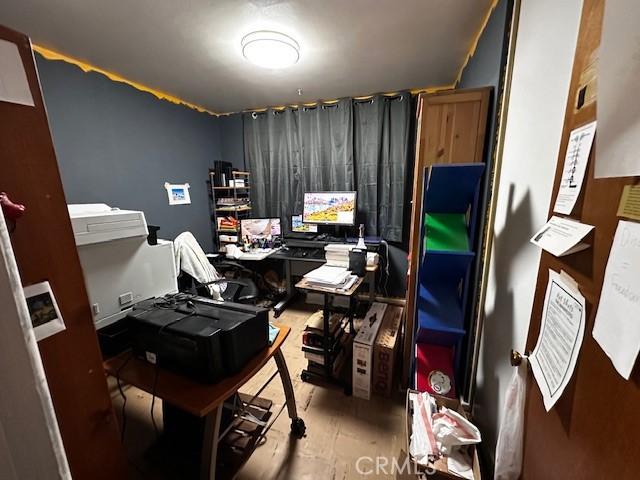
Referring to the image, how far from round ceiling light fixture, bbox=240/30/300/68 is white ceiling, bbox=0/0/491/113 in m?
0.05

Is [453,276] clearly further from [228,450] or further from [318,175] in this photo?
[318,175]

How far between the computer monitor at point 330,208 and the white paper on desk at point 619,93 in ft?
7.76

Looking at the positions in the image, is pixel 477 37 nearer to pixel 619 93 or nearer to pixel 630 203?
pixel 619 93

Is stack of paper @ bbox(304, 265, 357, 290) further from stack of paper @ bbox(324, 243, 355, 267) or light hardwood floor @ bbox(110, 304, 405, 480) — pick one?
light hardwood floor @ bbox(110, 304, 405, 480)

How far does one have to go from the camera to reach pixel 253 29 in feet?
5.21

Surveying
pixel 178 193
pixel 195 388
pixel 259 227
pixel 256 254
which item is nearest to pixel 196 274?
pixel 256 254

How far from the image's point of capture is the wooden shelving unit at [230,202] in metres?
3.15

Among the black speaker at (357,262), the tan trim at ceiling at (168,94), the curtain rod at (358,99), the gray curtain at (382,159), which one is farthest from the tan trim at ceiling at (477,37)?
the black speaker at (357,262)

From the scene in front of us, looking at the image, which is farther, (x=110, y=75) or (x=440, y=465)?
(x=110, y=75)

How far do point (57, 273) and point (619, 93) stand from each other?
4.15ft

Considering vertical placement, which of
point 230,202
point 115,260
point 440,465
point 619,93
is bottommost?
point 440,465

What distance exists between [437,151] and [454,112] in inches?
8.5

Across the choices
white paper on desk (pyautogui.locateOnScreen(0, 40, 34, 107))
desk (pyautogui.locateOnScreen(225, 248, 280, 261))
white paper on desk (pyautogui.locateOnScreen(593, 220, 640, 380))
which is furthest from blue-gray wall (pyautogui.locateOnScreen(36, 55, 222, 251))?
white paper on desk (pyautogui.locateOnScreen(593, 220, 640, 380))

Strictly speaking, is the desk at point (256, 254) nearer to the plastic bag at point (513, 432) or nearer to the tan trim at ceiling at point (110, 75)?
the tan trim at ceiling at point (110, 75)
